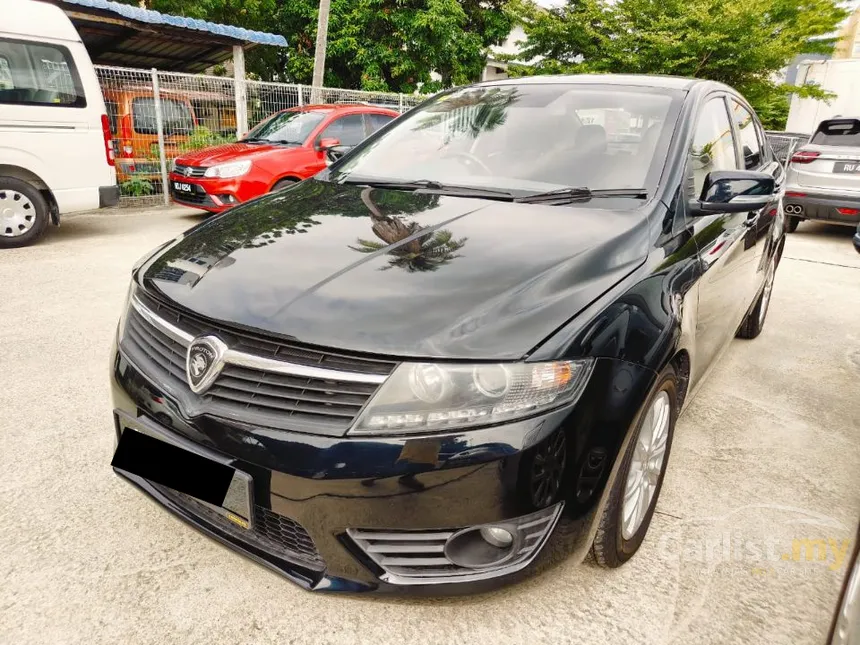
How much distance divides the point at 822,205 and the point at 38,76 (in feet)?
27.8

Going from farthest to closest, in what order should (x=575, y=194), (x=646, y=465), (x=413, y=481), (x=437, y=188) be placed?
(x=437, y=188)
(x=575, y=194)
(x=646, y=465)
(x=413, y=481)

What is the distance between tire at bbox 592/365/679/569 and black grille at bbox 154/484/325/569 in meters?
0.76

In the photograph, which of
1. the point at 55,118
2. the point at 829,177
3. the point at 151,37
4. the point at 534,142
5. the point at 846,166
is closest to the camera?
the point at 534,142

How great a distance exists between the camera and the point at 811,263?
6812 mm

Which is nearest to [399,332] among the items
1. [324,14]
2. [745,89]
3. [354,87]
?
[324,14]

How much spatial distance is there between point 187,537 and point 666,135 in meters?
2.20

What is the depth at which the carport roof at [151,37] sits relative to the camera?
958cm

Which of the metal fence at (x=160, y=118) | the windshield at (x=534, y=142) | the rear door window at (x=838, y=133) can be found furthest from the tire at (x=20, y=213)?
the rear door window at (x=838, y=133)

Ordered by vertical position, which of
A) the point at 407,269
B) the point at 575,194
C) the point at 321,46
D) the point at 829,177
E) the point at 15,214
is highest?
the point at 321,46

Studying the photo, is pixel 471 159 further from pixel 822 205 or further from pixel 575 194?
pixel 822 205

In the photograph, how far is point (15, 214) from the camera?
5.92 meters

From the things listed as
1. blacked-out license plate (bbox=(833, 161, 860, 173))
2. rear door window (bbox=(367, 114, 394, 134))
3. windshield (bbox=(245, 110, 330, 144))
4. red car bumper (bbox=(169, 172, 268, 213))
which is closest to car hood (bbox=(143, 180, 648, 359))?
red car bumper (bbox=(169, 172, 268, 213))

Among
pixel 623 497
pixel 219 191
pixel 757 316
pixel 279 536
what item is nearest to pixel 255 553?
pixel 279 536

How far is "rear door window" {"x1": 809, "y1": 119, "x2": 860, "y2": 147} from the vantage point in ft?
24.9
